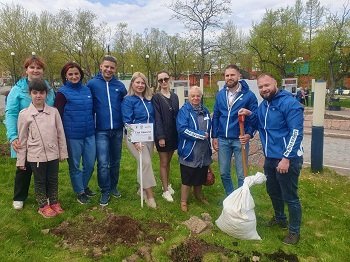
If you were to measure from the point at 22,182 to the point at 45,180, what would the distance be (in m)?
0.46

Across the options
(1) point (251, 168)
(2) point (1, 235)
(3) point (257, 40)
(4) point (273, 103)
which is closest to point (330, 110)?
(3) point (257, 40)

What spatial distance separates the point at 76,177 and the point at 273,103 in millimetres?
2824

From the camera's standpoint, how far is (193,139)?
179 inches

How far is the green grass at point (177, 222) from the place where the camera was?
3.66 m

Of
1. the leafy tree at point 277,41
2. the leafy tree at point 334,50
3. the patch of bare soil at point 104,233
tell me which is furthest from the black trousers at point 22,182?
the leafy tree at point 277,41

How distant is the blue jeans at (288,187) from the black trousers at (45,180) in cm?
270

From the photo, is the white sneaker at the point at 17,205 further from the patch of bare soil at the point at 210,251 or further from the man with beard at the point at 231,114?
the man with beard at the point at 231,114

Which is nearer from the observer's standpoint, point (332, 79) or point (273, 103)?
point (273, 103)

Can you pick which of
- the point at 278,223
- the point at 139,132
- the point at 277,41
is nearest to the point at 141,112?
the point at 139,132

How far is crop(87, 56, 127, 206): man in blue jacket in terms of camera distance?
4574 mm

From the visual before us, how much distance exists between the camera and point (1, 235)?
3.89 m

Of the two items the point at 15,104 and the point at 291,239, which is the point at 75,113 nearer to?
the point at 15,104

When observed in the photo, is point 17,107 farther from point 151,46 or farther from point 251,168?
point 151,46

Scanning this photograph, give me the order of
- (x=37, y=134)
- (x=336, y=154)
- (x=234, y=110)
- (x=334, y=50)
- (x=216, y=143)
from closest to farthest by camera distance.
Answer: (x=37, y=134) → (x=234, y=110) → (x=216, y=143) → (x=336, y=154) → (x=334, y=50)
